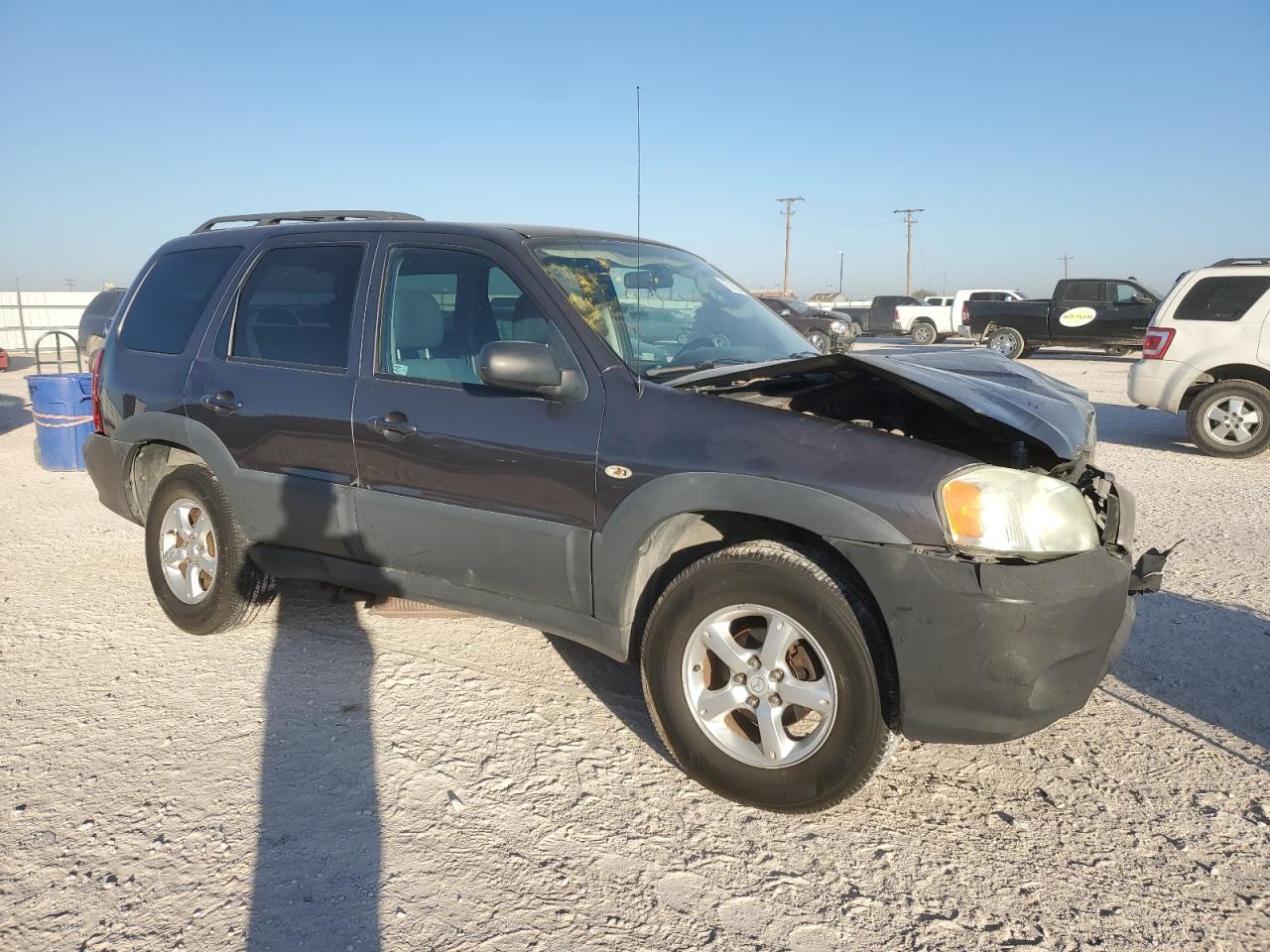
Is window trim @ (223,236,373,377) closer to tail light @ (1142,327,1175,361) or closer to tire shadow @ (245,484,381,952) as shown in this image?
tire shadow @ (245,484,381,952)

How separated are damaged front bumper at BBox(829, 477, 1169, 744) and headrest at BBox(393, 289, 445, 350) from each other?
1.88 m

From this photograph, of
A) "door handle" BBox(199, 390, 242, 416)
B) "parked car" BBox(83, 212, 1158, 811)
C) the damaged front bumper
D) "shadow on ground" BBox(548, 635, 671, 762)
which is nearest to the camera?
the damaged front bumper

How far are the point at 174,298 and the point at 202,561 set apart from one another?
1.33 m

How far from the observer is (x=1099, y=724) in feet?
11.6

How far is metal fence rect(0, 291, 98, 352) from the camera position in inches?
1040

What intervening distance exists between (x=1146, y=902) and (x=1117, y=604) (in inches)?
32.4

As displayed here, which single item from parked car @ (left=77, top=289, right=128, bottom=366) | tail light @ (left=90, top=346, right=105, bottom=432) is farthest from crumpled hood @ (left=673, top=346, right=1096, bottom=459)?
parked car @ (left=77, top=289, right=128, bottom=366)

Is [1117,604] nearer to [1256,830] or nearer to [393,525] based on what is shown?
[1256,830]

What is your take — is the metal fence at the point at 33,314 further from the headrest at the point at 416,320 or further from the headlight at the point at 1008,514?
the headlight at the point at 1008,514

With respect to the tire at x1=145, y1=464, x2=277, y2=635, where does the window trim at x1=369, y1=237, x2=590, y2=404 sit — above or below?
above

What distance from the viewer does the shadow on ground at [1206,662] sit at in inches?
142

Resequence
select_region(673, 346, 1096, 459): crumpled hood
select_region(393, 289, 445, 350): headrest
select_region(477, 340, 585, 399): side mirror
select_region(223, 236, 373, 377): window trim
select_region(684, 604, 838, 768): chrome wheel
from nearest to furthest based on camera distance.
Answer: select_region(684, 604, 838, 768): chrome wheel < select_region(673, 346, 1096, 459): crumpled hood < select_region(477, 340, 585, 399): side mirror < select_region(393, 289, 445, 350): headrest < select_region(223, 236, 373, 377): window trim

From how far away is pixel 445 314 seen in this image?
12.2ft

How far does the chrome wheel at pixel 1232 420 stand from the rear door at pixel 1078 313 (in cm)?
1371
